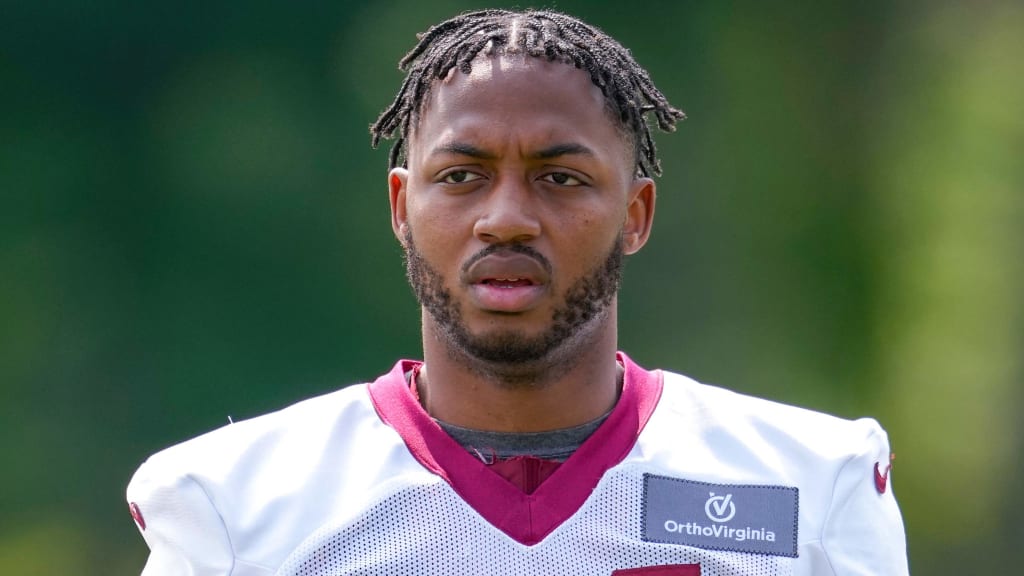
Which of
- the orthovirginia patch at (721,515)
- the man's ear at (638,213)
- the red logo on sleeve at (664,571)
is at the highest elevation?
the man's ear at (638,213)

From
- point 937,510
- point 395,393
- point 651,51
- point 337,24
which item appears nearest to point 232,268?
point 337,24

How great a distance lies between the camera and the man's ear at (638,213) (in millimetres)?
2336

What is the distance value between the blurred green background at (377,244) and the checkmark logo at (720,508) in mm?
2749

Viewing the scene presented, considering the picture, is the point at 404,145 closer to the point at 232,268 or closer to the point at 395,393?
the point at 395,393

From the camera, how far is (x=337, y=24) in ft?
16.8

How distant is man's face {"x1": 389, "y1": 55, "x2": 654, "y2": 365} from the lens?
2.14 m

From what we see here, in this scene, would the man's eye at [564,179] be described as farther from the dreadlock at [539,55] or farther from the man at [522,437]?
the dreadlock at [539,55]

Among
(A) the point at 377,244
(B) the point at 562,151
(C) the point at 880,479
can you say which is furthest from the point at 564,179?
(A) the point at 377,244

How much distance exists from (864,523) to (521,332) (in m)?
0.56

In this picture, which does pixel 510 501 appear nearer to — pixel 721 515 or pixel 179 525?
pixel 721 515

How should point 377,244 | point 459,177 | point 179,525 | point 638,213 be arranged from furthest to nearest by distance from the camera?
point 377,244 → point 638,213 → point 459,177 → point 179,525

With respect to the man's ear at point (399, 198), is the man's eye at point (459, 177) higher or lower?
higher

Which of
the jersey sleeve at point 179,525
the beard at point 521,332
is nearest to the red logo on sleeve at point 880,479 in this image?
the beard at point 521,332

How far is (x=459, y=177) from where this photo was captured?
7.21ft
